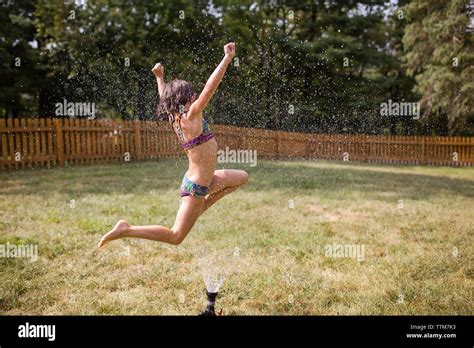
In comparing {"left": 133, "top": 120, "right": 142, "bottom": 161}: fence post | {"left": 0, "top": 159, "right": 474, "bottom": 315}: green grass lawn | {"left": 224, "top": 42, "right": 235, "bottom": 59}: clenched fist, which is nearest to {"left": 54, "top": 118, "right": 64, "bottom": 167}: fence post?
{"left": 133, "top": 120, "right": 142, "bottom": 161}: fence post

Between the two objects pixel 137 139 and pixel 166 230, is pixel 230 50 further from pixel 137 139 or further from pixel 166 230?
pixel 137 139

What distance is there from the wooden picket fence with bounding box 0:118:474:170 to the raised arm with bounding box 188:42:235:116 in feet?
22.2

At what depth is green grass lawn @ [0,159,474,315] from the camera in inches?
125

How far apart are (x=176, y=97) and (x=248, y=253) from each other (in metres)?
1.95

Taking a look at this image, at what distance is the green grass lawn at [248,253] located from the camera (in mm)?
3184

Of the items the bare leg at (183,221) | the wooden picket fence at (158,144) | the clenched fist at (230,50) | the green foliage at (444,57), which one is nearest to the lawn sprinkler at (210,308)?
the bare leg at (183,221)

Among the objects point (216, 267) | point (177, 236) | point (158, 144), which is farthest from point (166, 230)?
point (158, 144)

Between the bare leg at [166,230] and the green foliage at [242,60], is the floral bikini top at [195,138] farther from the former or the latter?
the green foliage at [242,60]

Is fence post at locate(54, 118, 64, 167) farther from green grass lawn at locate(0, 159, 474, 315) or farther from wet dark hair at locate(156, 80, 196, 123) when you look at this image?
Answer: wet dark hair at locate(156, 80, 196, 123)

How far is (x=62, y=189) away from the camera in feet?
23.3

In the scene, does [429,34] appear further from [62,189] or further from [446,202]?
[62,189]

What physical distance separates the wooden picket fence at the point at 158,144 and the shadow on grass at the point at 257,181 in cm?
87
